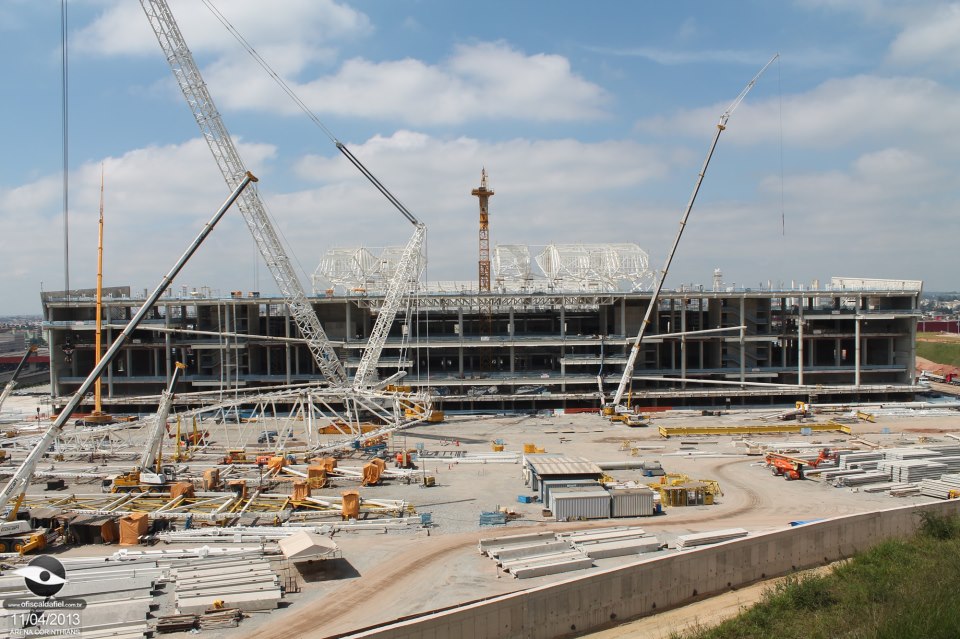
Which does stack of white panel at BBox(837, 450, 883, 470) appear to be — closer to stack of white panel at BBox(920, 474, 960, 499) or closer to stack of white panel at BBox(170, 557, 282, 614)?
stack of white panel at BBox(920, 474, 960, 499)

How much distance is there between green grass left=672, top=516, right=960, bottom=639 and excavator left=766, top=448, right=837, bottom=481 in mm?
11149

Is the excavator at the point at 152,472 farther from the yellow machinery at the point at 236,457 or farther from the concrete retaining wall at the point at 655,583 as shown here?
the concrete retaining wall at the point at 655,583

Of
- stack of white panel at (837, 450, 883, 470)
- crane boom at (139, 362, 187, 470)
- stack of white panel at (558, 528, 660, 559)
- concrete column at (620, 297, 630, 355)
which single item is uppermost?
concrete column at (620, 297, 630, 355)

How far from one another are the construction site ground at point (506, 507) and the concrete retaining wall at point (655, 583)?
0.85 m

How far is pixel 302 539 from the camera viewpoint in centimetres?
2705

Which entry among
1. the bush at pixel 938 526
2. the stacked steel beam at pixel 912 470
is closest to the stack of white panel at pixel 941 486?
the stacked steel beam at pixel 912 470

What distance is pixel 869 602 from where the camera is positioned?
24.3 meters

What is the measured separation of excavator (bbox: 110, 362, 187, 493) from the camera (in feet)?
128

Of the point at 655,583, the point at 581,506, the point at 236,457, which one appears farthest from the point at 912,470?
the point at 236,457

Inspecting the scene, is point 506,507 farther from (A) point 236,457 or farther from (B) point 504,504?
(A) point 236,457

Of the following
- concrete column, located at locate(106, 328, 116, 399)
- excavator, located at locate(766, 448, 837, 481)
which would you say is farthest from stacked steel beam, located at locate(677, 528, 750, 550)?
concrete column, located at locate(106, 328, 116, 399)

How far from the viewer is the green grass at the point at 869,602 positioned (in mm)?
21391

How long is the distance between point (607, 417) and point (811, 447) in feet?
66.4
